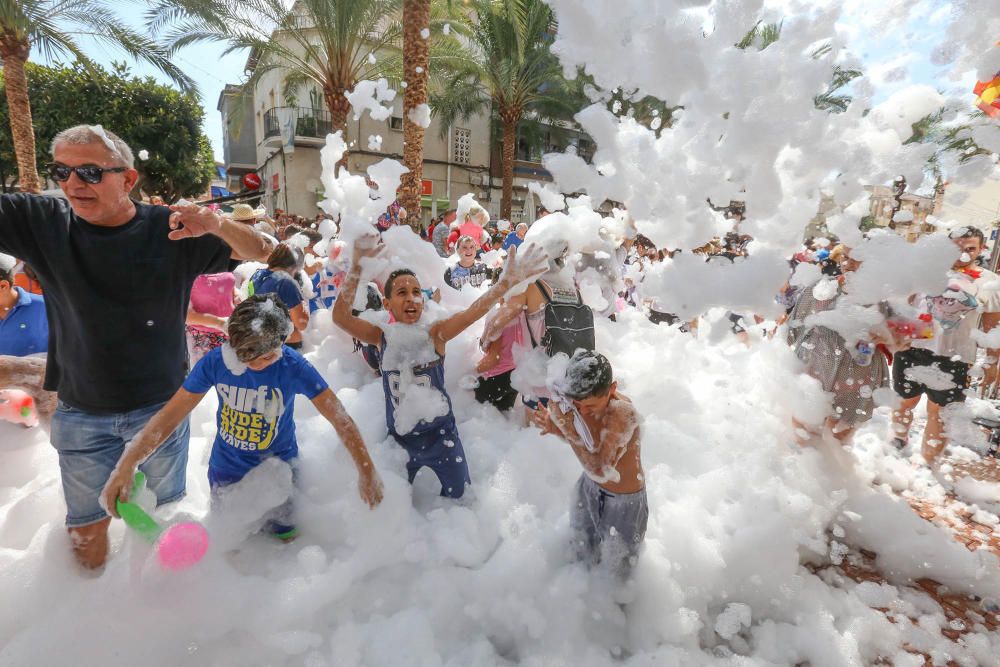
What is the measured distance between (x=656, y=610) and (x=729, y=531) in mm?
713

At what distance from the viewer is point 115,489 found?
1956mm

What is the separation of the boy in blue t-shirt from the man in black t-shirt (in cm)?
16

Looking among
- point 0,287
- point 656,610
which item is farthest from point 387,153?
point 656,610

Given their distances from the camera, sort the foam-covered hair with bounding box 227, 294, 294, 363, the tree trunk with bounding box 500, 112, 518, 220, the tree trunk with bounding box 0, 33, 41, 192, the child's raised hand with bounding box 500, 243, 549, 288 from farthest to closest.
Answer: the tree trunk with bounding box 500, 112, 518, 220 → the tree trunk with bounding box 0, 33, 41, 192 → the child's raised hand with bounding box 500, 243, 549, 288 → the foam-covered hair with bounding box 227, 294, 294, 363

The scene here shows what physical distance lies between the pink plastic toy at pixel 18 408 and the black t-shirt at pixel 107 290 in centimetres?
89

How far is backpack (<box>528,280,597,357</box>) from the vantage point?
335cm

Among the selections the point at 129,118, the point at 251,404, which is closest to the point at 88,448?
the point at 251,404

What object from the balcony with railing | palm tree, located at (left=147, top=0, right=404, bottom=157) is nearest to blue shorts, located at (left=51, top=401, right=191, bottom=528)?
palm tree, located at (left=147, top=0, right=404, bottom=157)

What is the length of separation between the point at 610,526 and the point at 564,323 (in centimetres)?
143

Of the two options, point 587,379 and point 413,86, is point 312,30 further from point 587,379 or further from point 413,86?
point 587,379

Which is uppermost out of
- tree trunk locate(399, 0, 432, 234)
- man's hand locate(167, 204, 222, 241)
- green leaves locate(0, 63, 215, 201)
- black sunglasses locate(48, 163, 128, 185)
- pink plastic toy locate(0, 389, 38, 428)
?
green leaves locate(0, 63, 215, 201)

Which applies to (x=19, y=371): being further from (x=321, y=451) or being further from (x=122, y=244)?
(x=321, y=451)

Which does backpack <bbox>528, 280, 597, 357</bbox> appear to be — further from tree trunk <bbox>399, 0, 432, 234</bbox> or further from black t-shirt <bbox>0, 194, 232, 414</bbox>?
tree trunk <bbox>399, 0, 432, 234</bbox>

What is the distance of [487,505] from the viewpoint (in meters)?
2.98
